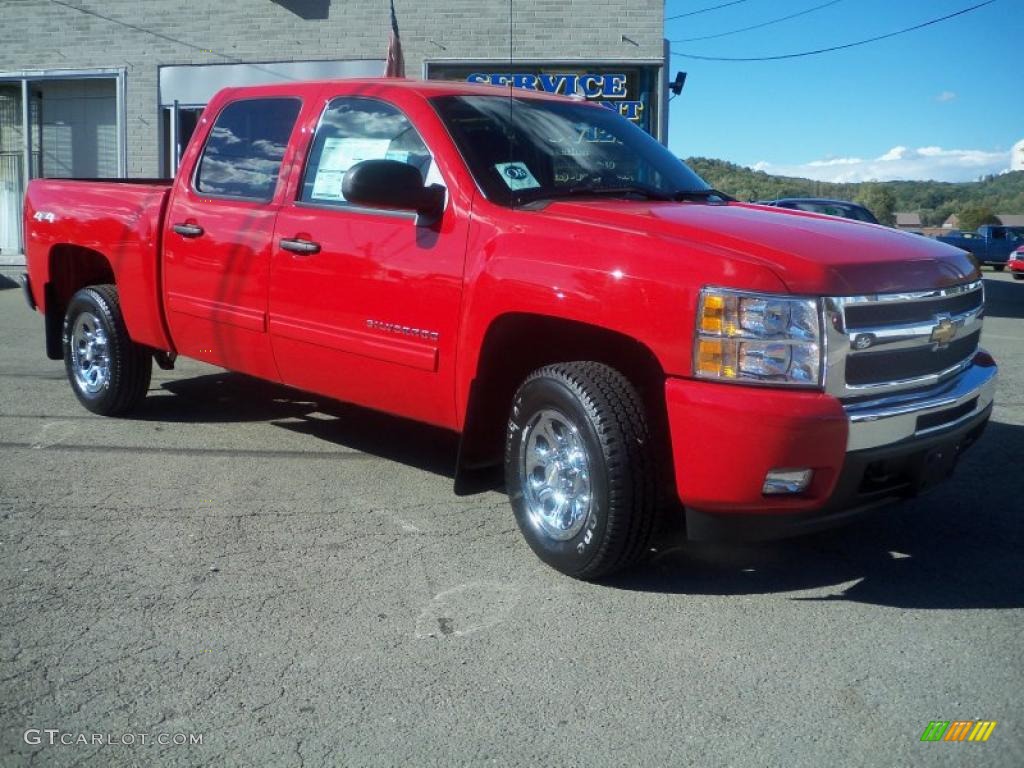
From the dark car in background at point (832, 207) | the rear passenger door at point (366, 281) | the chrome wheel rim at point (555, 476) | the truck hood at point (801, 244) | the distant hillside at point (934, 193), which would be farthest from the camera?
the distant hillside at point (934, 193)

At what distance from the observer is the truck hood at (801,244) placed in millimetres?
3656

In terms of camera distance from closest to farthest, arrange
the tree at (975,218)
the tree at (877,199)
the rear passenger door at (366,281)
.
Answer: the rear passenger door at (366,281) < the tree at (975,218) < the tree at (877,199)

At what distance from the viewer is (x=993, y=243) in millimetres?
35844

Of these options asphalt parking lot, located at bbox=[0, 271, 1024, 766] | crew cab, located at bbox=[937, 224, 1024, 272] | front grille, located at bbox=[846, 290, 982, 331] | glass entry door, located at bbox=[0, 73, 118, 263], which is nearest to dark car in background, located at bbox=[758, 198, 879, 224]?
glass entry door, located at bbox=[0, 73, 118, 263]

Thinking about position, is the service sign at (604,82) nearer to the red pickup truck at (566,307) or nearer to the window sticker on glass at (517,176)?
the red pickup truck at (566,307)

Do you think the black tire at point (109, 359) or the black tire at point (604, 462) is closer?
the black tire at point (604, 462)

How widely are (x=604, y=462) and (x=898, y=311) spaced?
1.17m

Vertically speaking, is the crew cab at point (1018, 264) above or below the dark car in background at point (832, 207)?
below

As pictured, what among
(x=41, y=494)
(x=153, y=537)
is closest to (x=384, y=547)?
(x=153, y=537)

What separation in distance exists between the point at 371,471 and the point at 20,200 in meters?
15.1

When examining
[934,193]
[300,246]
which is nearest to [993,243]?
[300,246]

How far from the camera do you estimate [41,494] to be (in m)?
5.26

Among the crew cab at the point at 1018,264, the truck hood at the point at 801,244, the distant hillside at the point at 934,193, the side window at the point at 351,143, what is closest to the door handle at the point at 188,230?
the side window at the point at 351,143

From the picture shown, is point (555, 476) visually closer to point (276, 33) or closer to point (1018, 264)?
point (276, 33)
